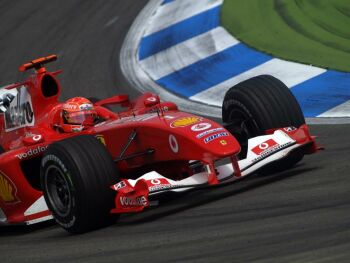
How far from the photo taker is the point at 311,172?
8102mm

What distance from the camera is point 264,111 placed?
8.35 m

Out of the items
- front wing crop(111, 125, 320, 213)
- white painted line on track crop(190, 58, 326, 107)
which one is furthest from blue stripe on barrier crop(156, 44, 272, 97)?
front wing crop(111, 125, 320, 213)

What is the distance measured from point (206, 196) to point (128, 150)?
0.76m

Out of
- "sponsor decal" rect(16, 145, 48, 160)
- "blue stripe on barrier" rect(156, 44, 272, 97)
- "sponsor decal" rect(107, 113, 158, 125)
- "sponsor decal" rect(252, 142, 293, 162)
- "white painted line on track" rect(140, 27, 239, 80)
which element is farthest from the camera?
"white painted line on track" rect(140, 27, 239, 80)

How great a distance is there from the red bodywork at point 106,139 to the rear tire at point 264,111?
0.63 meters

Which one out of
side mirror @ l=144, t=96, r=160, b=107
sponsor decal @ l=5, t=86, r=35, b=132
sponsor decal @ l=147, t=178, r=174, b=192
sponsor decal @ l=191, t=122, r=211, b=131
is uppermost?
sponsor decal @ l=5, t=86, r=35, b=132

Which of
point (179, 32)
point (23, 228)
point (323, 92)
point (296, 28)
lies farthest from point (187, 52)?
point (23, 228)

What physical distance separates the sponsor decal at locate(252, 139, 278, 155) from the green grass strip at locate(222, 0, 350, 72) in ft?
12.3

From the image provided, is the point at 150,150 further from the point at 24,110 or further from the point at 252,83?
the point at 24,110

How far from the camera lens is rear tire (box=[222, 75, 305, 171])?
8.35 metres

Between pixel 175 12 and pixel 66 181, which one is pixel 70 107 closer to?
pixel 66 181

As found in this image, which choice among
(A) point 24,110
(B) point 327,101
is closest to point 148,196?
(A) point 24,110

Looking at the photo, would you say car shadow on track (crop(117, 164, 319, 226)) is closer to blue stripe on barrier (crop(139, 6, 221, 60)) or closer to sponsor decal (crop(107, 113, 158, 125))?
sponsor decal (crop(107, 113, 158, 125))

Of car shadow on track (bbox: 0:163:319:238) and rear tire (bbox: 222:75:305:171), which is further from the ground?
rear tire (bbox: 222:75:305:171)
